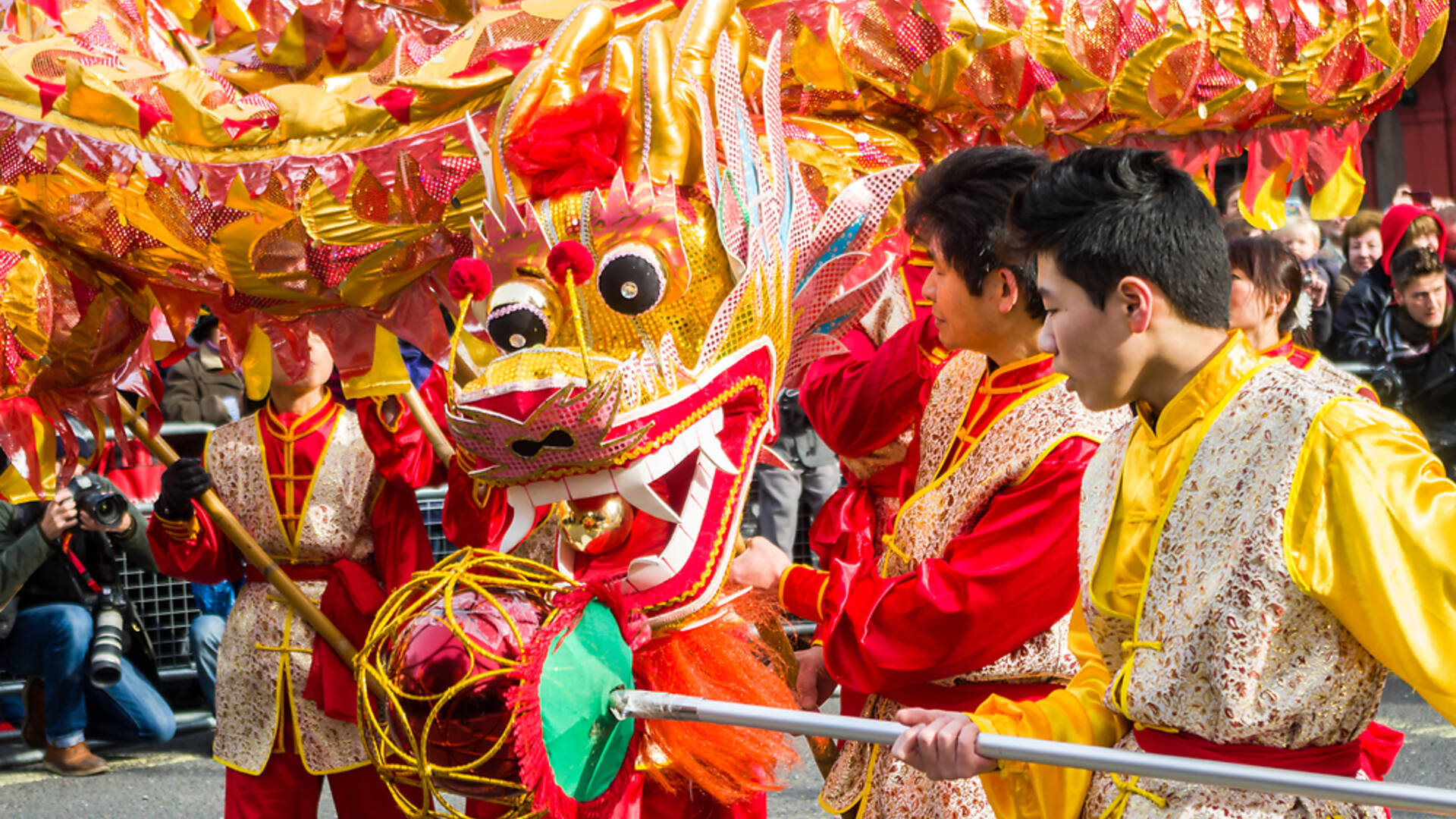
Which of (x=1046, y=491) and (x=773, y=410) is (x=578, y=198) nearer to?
(x=773, y=410)

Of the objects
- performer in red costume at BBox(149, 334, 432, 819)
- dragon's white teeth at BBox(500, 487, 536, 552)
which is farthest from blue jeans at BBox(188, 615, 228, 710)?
dragon's white teeth at BBox(500, 487, 536, 552)

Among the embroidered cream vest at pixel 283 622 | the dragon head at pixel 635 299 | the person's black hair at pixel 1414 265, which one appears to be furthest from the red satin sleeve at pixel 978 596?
the person's black hair at pixel 1414 265

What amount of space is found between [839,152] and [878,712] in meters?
0.95

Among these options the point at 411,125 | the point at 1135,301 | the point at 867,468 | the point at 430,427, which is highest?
the point at 411,125

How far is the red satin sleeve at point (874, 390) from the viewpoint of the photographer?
301cm

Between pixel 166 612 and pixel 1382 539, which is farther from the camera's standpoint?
pixel 166 612

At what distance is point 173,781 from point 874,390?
322 centimetres

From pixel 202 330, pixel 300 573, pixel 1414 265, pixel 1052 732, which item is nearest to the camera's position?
pixel 1052 732

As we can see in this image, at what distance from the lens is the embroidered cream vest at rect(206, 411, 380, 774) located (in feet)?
12.2

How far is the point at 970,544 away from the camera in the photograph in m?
2.30

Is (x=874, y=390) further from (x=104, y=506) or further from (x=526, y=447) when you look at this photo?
(x=104, y=506)

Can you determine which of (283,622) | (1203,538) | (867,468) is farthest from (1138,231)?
(283,622)

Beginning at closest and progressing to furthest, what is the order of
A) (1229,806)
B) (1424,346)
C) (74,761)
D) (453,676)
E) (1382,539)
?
(1382,539), (1229,806), (453,676), (74,761), (1424,346)

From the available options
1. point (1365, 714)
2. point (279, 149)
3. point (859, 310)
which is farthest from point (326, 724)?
point (1365, 714)
